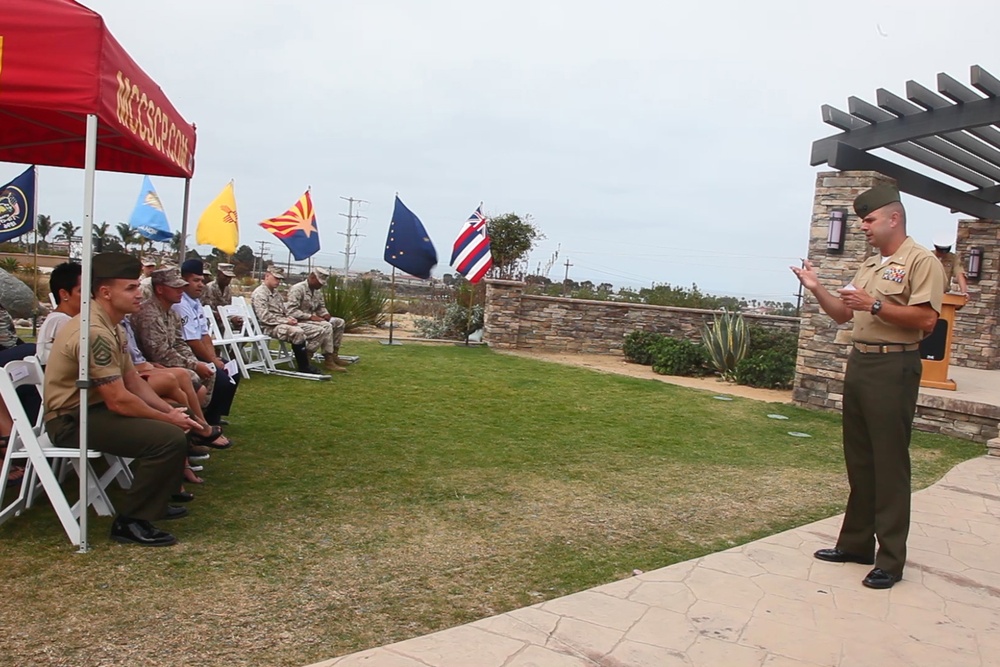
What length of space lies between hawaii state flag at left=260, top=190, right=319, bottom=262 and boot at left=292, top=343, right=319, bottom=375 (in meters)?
4.99

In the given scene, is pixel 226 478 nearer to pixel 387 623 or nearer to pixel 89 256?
pixel 89 256

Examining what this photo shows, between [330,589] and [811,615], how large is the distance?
6.28 ft

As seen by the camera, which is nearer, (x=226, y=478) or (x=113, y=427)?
(x=113, y=427)

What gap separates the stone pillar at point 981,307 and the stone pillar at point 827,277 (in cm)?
461

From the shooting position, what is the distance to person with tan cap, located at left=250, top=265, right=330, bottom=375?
8.47 m

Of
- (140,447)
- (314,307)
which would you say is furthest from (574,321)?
(140,447)

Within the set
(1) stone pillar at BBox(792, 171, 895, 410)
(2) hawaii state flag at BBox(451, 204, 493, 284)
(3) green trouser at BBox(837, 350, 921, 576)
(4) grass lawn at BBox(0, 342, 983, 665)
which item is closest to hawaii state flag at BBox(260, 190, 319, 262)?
(2) hawaii state flag at BBox(451, 204, 493, 284)

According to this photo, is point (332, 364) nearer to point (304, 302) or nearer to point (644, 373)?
point (304, 302)

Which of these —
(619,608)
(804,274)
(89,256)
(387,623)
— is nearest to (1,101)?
(89,256)

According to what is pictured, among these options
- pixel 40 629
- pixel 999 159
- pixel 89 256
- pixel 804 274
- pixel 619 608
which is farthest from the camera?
pixel 999 159

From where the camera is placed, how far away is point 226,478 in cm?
454

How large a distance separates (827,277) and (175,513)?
7085 millimetres

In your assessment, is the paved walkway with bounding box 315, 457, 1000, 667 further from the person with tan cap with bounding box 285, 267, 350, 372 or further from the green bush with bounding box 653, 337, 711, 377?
the green bush with bounding box 653, 337, 711, 377

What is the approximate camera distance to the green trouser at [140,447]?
11.2ft
